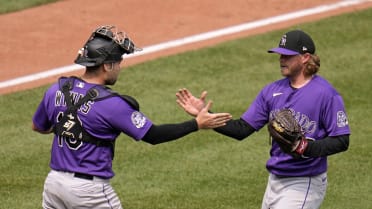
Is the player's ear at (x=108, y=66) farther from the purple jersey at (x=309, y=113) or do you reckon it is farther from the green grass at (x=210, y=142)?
the green grass at (x=210, y=142)

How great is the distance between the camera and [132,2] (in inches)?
582

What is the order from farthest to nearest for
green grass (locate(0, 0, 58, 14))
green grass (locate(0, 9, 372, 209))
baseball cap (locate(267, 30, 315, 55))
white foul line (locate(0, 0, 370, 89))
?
green grass (locate(0, 0, 58, 14)), white foul line (locate(0, 0, 370, 89)), green grass (locate(0, 9, 372, 209)), baseball cap (locate(267, 30, 315, 55))

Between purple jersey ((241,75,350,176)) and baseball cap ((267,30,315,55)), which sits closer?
purple jersey ((241,75,350,176))

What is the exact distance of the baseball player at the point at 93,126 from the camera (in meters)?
6.45

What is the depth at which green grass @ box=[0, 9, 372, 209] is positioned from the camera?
9.24m

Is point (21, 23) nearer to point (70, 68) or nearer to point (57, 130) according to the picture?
point (70, 68)

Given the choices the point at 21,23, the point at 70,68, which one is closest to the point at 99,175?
the point at 70,68

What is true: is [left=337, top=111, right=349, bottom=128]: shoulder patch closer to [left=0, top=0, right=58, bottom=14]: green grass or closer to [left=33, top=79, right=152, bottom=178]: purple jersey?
[left=33, top=79, right=152, bottom=178]: purple jersey

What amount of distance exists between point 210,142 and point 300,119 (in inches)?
144

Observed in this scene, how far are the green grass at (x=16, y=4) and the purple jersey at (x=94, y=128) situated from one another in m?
8.37

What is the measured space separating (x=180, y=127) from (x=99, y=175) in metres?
0.66

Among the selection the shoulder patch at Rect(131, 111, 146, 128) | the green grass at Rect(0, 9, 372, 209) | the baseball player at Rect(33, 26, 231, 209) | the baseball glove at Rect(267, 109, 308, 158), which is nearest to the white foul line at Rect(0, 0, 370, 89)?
the green grass at Rect(0, 9, 372, 209)

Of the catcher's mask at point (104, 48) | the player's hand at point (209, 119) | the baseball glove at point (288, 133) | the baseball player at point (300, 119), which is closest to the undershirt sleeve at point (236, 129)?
the baseball player at point (300, 119)

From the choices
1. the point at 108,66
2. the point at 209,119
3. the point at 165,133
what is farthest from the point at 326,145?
the point at 108,66
